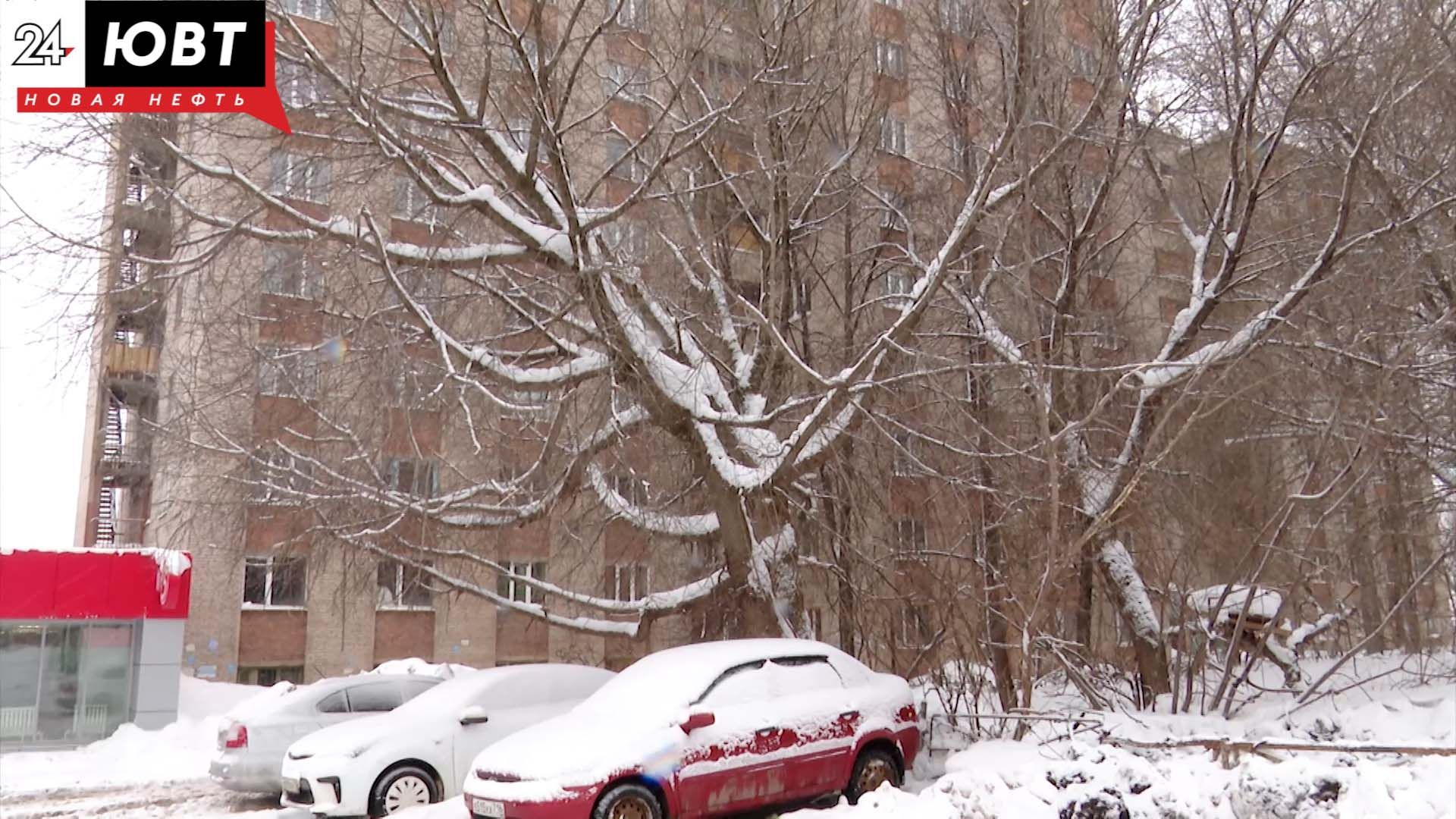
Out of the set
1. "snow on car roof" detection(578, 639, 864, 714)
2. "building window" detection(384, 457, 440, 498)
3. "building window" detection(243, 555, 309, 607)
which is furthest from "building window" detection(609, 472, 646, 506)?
"building window" detection(243, 555, 309, 607)

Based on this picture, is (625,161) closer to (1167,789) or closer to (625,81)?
(625,81)

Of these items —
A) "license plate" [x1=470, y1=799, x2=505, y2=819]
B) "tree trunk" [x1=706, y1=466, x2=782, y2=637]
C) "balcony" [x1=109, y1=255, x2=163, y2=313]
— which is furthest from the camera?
"tree trunk" [x1=706, y1=466, x2=782, y2=637]

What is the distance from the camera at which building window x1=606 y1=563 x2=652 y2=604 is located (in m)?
15.2

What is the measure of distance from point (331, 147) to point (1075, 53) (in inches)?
372

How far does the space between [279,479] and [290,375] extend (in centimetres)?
128

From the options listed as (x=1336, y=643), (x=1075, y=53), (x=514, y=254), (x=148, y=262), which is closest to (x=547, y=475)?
(x=514, y=254)

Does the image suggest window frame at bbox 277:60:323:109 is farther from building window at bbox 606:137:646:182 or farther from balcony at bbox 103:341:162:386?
balcony at bbox 103:341:162:386

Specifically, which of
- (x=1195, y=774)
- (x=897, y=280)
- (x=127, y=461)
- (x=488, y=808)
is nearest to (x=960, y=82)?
(x=897, y=280)

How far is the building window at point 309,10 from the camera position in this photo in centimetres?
1227

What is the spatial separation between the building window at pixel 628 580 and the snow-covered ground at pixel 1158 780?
554 cm

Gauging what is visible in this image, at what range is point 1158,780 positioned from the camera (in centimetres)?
690

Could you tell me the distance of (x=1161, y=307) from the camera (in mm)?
17719

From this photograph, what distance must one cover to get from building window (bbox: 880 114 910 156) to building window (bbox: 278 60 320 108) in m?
8.07

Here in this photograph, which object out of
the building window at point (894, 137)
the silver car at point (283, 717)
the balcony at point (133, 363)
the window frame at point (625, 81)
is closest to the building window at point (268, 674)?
the balcony at point (133, 363)
